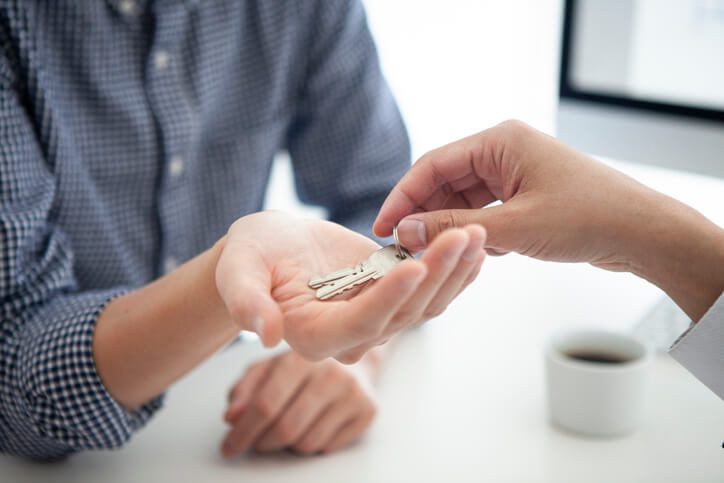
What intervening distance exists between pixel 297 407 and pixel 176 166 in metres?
0.35

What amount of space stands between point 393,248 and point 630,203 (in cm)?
18

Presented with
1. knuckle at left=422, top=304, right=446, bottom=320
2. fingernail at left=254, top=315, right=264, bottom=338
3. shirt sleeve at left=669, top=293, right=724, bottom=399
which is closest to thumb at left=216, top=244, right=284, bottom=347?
fingernail at left=254, top=315, right=264, bottom=338

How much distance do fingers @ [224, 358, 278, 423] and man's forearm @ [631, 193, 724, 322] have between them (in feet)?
1.22

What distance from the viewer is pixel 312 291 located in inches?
19.7

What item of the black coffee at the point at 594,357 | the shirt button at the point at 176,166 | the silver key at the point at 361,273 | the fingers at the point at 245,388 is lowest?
the fingers at the point at 245,388

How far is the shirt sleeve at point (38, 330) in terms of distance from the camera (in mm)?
628

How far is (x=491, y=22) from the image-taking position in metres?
1.50

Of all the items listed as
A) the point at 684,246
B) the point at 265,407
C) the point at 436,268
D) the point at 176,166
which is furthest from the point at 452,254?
the point at 176,166

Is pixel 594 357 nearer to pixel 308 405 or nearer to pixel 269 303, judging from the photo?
pixel 308 405

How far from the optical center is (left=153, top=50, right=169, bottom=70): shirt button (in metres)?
0.84

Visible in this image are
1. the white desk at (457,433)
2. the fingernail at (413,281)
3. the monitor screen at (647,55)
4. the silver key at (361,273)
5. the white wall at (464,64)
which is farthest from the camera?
the white wall at (464,64)

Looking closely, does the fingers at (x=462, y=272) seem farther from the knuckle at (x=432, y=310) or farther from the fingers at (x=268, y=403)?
the fingers at (x=268, y=403)

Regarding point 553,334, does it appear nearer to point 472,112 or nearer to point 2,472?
point 2,472

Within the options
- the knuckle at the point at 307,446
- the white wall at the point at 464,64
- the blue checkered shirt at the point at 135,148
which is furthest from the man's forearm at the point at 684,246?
the white wall at the point at 464,64
